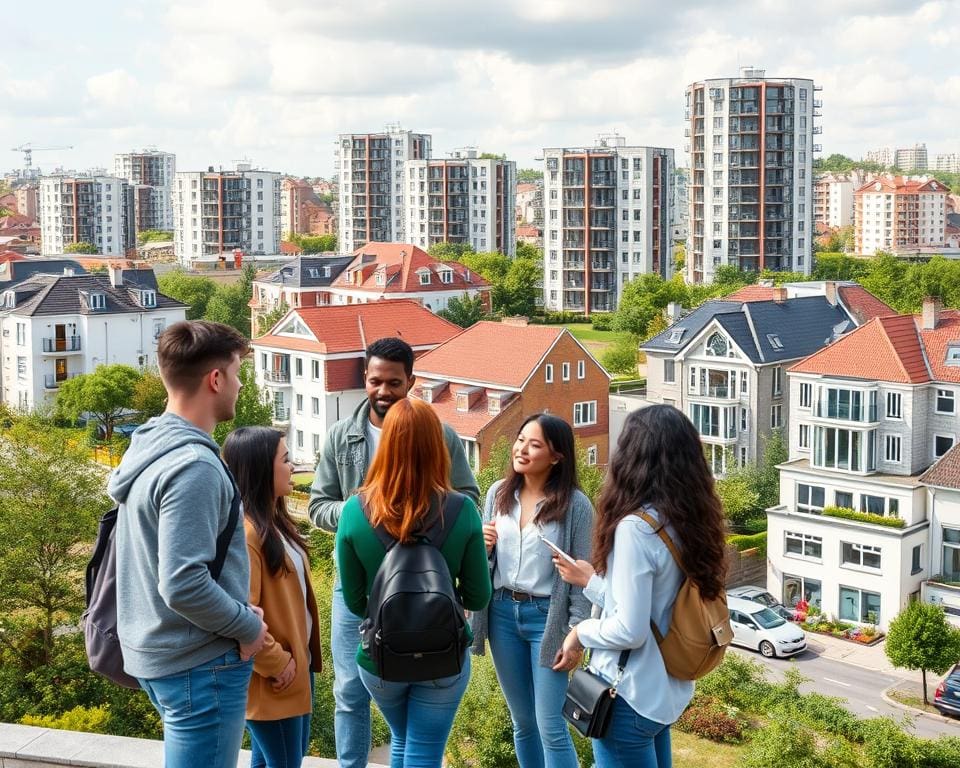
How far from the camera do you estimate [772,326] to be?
38.8 metres

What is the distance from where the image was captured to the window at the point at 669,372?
39719 millimetres

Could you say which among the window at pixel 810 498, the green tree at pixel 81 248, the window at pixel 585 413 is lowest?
the window at pixel 810 498

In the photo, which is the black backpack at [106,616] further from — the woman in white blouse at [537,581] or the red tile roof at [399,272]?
the red tile roof at [399,272]

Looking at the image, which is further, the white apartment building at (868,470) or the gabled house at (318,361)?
the gabled house at (318,361)

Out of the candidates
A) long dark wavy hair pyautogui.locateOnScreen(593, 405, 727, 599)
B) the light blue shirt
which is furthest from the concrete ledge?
long dark wavy hair pyautogui.locateOnScreen(593, 405, 727, 599)

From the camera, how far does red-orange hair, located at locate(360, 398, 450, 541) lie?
431cm

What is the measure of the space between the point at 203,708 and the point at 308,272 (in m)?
59.1

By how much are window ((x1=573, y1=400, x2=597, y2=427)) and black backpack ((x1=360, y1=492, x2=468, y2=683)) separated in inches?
1318

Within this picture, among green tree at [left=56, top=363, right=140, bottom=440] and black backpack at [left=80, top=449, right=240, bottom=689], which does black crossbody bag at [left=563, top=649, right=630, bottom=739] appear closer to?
black backpack at [left=80, top=449, right=240, bottom=689]

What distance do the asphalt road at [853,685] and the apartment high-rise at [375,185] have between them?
7097 centimetres

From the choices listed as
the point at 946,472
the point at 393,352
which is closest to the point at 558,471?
the point at 393,352

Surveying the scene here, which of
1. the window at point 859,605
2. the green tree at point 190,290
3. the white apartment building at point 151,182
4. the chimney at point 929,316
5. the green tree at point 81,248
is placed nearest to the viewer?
the window at point 859,605

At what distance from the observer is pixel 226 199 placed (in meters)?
97.1

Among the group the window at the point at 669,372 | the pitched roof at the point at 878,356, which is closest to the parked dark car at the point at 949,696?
the pitched roof at the point at 878,356
